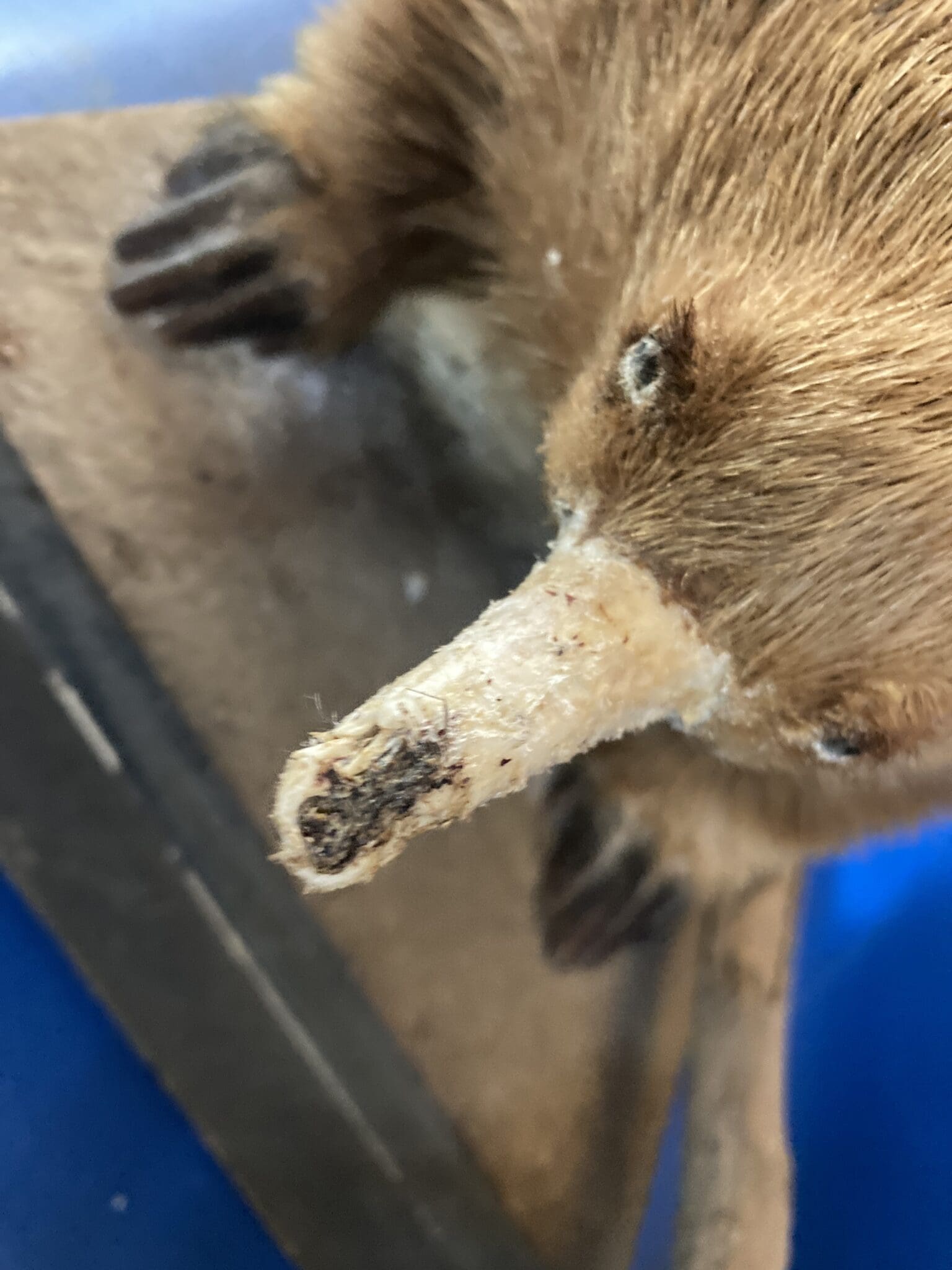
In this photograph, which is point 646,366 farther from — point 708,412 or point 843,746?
point 843,746

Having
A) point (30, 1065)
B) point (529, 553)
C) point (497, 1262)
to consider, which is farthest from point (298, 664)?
point (497, 1262)

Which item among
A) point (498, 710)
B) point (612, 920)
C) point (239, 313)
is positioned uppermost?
point (239, 313)

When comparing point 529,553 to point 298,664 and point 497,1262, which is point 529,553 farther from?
point 497,1262

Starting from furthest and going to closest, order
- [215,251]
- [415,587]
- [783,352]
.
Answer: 1. [415,587]
2. [215,251]
3. [783,352]

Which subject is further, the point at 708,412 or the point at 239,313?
the point at 239,313

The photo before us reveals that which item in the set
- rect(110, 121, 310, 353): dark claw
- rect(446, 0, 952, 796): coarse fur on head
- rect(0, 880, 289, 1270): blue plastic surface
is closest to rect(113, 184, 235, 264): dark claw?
rect(110, 121, 310, 353): dark claw

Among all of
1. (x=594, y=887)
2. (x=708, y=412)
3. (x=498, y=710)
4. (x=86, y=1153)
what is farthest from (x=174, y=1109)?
(x=708, y=412)

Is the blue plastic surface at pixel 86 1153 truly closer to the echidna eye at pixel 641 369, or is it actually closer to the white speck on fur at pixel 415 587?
the white speck on fur at pixel 415 587

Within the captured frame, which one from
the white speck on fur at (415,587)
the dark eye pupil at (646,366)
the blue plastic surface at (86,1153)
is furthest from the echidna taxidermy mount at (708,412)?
the blue plastic surface at (86,1153)

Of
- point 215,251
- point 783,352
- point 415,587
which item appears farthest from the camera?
point 415,587
